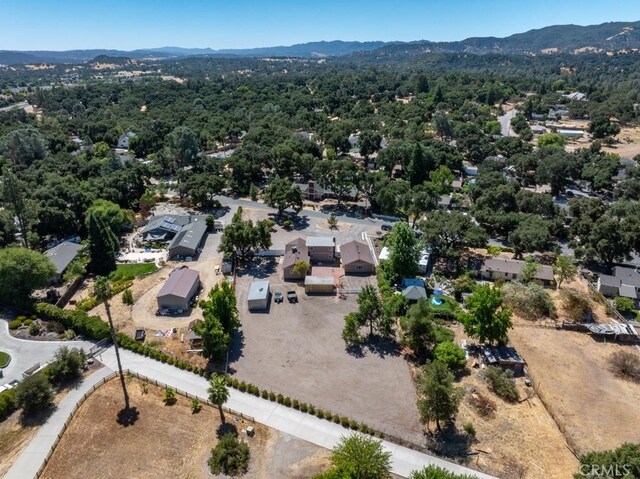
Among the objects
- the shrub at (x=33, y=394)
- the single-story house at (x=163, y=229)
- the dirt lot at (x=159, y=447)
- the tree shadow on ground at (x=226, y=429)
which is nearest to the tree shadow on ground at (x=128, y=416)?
the dirt lot at (x=159, y=447)

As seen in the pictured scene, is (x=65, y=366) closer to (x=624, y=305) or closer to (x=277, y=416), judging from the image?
(x=277, y=416)

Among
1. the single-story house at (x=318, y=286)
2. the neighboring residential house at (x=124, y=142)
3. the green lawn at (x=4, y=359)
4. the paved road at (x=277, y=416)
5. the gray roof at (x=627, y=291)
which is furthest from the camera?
the neighboring residential house at (x=124, y=142)

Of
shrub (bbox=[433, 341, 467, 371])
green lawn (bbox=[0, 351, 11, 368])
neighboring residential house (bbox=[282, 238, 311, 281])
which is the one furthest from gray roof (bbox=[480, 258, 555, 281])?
green lawn (bbox=[0, 351, 11, 368])

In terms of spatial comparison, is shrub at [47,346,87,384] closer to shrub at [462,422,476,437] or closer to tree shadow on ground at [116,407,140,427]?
tree shadow on ground at [116,407,140,427]

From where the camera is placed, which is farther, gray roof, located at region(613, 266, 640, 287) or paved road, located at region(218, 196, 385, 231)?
paved road, located at region(218, 196, 385, 231)

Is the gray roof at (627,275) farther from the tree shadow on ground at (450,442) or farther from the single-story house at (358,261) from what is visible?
the tree shadow on ground at (450,442)

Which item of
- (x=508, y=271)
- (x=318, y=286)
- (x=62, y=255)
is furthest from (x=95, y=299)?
(x=508, y=271)
